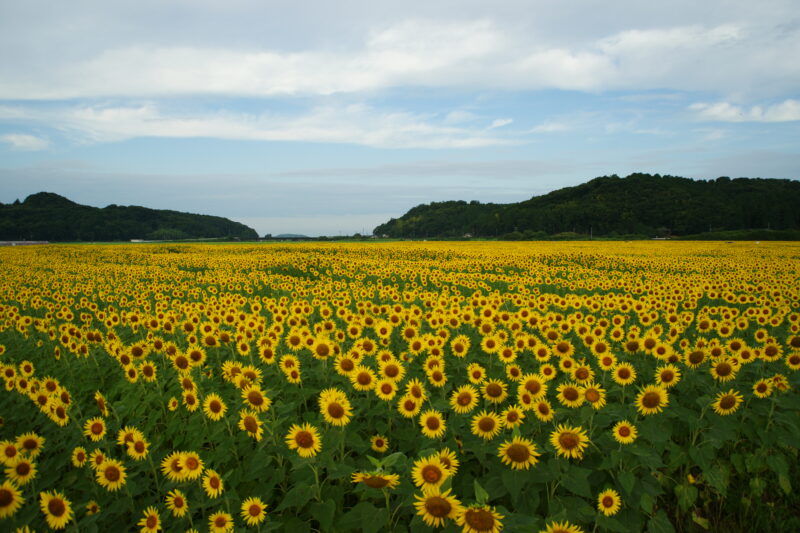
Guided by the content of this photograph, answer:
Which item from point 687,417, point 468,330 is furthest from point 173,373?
point 687,417

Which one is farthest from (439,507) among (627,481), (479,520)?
(627,481)

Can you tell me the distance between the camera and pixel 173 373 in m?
5.09

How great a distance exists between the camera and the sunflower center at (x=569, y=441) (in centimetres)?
290

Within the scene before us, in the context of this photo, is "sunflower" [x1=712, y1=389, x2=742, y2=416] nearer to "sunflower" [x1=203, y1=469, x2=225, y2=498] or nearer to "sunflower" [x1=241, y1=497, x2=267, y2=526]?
"sunflower" [x1=241, y1=497, x2=267, y2=526]

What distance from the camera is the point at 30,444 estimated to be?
2895 mm

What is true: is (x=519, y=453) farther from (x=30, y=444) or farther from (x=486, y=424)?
(x=30, y=444)

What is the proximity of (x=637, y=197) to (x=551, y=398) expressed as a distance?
128461 mm

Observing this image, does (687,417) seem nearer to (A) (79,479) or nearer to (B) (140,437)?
(B) (140,437)

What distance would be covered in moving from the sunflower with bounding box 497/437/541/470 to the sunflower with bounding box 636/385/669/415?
4.25ft

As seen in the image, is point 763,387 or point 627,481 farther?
point 763,387

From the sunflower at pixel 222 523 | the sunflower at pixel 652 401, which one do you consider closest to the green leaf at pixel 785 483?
the sunflower at pixel 652 401

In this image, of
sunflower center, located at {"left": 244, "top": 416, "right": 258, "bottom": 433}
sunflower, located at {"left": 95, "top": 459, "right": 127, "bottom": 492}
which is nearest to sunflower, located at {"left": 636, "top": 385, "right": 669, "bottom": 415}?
sunflower center, located at {"left": 244, "top": 416, "right": 258, "bottom": 433}

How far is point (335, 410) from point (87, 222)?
5934 inches

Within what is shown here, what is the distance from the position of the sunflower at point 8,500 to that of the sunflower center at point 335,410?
6.27ft
